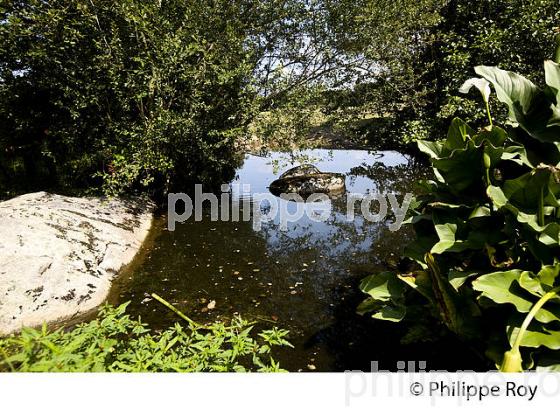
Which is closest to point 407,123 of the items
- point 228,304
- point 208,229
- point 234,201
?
point 234,201

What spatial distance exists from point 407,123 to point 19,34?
32.8 ft

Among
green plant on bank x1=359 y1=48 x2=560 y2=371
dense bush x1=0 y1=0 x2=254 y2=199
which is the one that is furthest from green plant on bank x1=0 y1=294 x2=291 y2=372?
dense bush x1=0 y1=0 x2=254 y2=199

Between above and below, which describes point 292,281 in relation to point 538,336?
below

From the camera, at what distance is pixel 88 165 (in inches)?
349

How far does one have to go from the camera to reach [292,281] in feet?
20.6

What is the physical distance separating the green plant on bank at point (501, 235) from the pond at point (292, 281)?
81 centimetres

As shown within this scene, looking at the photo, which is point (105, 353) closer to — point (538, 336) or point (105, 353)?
point (105, 353)

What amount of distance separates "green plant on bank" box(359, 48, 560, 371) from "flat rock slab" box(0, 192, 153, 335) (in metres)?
4.41

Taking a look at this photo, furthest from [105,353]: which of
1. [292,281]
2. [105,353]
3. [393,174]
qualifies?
[393,174]

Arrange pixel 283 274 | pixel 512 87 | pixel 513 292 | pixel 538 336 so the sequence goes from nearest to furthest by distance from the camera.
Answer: pixel 538 336 < pixel 513 292 < pixel 512 87 < pixel 283 274

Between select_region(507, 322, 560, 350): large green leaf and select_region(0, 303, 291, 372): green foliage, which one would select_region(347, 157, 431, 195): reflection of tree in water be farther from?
select_region(0, 303, 291, 372): green foliage

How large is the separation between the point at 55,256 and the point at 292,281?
12.4ft

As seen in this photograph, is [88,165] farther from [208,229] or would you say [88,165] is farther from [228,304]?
[228,304]

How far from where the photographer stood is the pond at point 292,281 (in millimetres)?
4285
